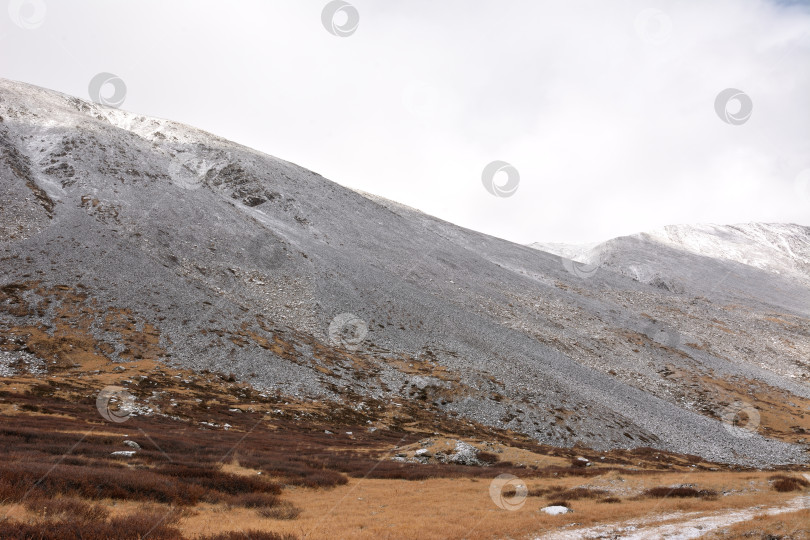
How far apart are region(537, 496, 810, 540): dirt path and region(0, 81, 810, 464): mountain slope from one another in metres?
31.9

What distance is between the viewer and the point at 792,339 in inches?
4636

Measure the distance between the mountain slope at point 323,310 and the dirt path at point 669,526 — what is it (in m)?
31.9

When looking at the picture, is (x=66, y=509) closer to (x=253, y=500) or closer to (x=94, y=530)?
(x=94, y=530)

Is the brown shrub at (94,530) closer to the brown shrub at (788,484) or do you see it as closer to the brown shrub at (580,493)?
the brown shrub at (580,493)

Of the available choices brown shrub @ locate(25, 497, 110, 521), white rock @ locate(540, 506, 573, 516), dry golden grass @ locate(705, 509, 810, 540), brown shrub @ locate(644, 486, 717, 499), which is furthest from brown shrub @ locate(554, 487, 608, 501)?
brown shrub @ locate(25, 497, 110, 521)

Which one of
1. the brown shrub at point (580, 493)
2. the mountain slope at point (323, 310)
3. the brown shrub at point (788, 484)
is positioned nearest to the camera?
the brown shrub at point (580, 493)

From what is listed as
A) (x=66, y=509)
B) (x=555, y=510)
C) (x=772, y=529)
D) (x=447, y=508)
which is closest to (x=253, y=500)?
(x=66, y=509)

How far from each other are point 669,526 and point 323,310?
202ft

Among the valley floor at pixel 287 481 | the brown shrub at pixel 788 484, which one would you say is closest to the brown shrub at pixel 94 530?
the valley floor at pixel 287 481

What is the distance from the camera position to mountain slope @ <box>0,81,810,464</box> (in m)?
54.9

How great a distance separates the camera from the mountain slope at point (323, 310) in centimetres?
5494

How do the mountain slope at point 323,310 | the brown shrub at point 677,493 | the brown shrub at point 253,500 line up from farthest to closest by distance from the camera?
1. the mountain slope at point 323,310
2. the brown shrub at point 677,493
3. the brown shrub at point 253,500

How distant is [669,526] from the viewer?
18.6 meters

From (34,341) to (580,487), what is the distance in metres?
55.4
